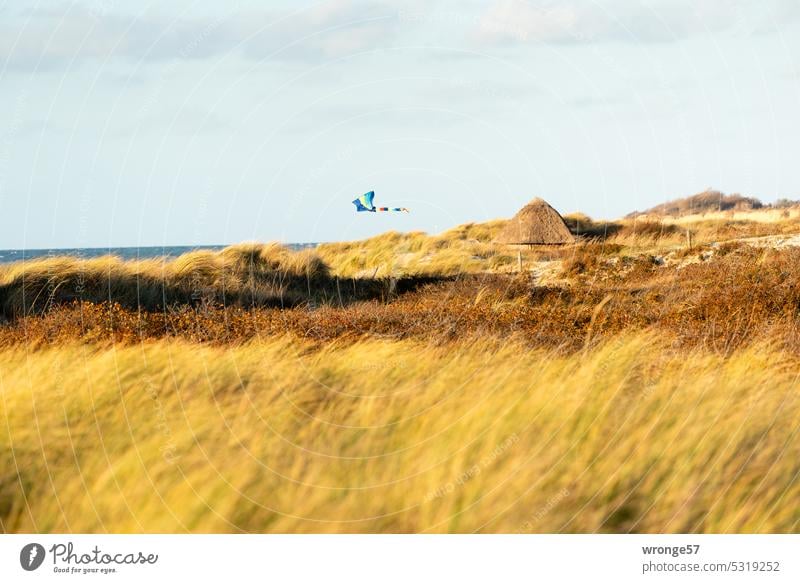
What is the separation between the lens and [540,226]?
102 feet

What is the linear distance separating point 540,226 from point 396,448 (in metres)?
25.4

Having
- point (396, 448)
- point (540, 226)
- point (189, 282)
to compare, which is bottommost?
point (396, 448)

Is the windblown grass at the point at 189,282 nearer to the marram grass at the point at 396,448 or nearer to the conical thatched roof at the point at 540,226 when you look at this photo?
the marram grass at the point at 396,448

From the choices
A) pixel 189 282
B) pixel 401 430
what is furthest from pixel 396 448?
pixel 189 282

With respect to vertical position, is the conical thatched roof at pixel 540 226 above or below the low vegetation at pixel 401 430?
above

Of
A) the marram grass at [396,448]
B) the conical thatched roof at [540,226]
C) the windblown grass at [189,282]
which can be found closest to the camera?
the marram grass at [396,448]

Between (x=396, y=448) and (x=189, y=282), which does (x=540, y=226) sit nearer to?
(x=189, y=282)

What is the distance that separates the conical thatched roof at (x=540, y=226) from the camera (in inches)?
1220

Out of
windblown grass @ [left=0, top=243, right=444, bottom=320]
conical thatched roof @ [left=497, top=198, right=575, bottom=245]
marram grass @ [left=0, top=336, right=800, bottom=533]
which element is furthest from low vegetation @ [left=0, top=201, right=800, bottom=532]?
conical thatched roof @ [left=497, top=198, right=575, bottom=245]

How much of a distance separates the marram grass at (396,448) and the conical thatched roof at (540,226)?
2304cm

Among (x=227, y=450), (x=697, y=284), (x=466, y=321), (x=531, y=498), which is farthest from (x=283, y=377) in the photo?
(x=697, y=284)

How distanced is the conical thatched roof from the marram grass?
2304 centimetres

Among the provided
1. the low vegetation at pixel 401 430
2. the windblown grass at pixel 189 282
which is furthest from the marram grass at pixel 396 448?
the windblown grass at pixel 189 282

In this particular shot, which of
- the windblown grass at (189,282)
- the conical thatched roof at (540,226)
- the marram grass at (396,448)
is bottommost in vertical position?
the marram grass at (396,448)
